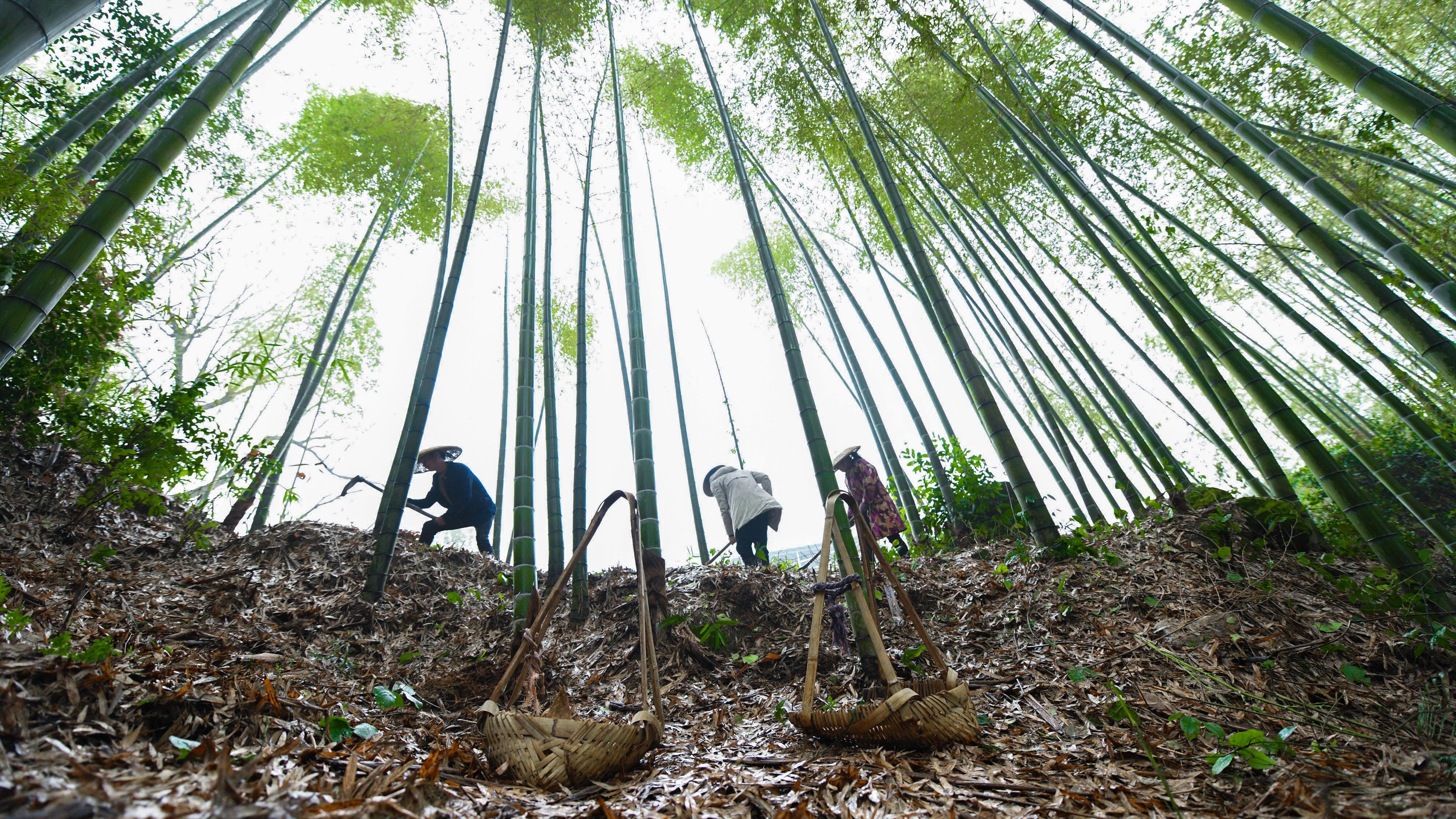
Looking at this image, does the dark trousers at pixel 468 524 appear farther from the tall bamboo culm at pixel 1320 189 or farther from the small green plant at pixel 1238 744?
the tall bamboo culm at pixel 1320 189

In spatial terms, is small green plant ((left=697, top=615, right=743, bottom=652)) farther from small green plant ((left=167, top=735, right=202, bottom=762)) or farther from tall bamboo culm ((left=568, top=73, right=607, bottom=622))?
small green plant ((left=167, top=735, right=202, bottom=762))

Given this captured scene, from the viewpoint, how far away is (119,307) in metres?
2.73

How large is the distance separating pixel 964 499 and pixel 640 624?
284cm

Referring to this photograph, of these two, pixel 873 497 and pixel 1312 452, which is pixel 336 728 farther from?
pixel 873 497

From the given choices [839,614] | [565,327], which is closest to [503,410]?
[565,327]

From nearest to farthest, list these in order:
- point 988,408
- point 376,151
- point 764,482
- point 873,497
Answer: point 988,408 → point 764,482 → point 873,497 → point 376,151

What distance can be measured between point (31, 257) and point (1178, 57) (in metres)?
7.19

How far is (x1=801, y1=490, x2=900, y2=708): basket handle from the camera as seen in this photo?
1667 mm

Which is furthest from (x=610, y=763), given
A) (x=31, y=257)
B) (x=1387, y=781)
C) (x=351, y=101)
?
(x=351, y=101)

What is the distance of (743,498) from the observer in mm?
4086

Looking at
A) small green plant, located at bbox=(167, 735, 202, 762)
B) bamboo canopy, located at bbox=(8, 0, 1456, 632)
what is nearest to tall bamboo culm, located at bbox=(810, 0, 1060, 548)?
bamboo canopy, located at bbox=(8, 0, 1456, 632)

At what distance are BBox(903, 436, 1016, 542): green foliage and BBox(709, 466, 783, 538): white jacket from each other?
3.75 ft

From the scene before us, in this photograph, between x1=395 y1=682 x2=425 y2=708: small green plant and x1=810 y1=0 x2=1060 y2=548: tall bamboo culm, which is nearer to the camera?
x1=395 y1=682 x2=425 y2=708: small green plant

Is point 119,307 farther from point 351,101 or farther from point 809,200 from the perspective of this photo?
point 809,200
